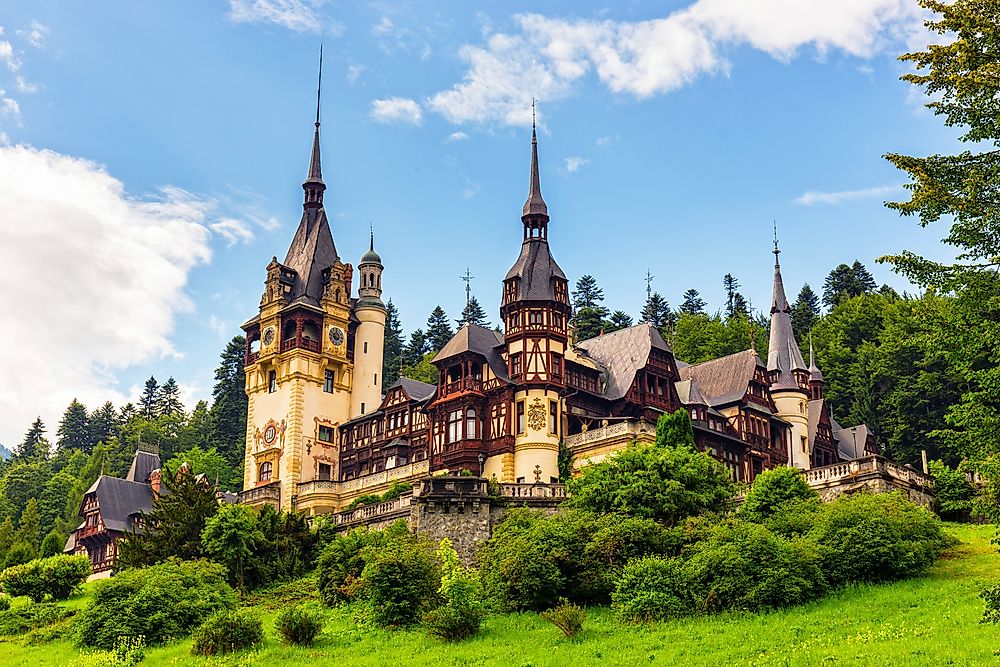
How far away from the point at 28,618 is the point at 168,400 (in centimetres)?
9899

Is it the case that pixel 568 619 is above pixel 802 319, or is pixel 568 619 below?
below

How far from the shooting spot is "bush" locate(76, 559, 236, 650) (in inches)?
1650

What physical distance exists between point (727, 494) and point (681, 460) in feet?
6.88

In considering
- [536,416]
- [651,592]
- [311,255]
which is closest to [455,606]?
[651,592]

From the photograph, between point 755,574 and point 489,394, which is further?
point 489,394

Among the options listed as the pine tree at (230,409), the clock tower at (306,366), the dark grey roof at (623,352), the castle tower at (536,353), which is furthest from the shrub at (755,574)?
the pine tree at (230,409)

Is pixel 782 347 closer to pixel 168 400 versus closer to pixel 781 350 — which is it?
pixel 781 350

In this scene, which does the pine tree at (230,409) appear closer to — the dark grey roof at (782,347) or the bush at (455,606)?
the dark grey roof at (782,347)

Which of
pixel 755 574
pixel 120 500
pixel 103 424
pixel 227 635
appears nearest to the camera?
pixel 755 574

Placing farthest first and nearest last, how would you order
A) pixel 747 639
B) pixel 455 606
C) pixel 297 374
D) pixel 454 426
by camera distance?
pixel 297 374
pixel 454 426
pixel 455 606
pixel 747 639

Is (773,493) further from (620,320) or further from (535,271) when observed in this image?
(620,320)

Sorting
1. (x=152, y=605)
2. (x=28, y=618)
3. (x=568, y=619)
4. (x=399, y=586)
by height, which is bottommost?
(x=568, y=619)

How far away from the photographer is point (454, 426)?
2586 inches

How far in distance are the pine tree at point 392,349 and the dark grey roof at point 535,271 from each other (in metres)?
38.1
